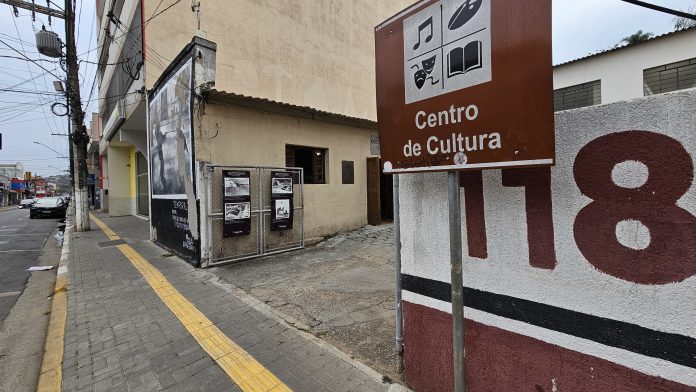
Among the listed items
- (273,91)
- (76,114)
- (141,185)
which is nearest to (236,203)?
(273,91)

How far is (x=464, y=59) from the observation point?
1910 millimetres

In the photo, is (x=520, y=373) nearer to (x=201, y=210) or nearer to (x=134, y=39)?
(x=201, y=210)

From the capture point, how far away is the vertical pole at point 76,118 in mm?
13766

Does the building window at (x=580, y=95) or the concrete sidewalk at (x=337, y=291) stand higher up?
the building window at (x=580, y=95)

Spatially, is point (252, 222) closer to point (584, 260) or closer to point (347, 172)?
point (347, 172)

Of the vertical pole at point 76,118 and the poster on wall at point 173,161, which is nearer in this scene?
the poster on wall at point 173,161

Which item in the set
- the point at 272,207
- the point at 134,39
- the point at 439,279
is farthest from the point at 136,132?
the point at 439,279

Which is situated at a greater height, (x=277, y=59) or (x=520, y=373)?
(x=277, y=59)

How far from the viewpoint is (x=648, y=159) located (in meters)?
1.65

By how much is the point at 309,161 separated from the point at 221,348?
265 inches

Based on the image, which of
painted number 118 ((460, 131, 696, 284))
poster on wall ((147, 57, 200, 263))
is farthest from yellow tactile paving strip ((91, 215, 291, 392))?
painted number 118 ((460, 131, 696, 284))

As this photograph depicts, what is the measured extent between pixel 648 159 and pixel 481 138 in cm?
77

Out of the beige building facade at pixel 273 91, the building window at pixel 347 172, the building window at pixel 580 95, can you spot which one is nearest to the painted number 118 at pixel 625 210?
the beige building facade at pixel 273 91

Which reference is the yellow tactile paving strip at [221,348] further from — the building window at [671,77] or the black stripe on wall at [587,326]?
the building window at [671,77]
